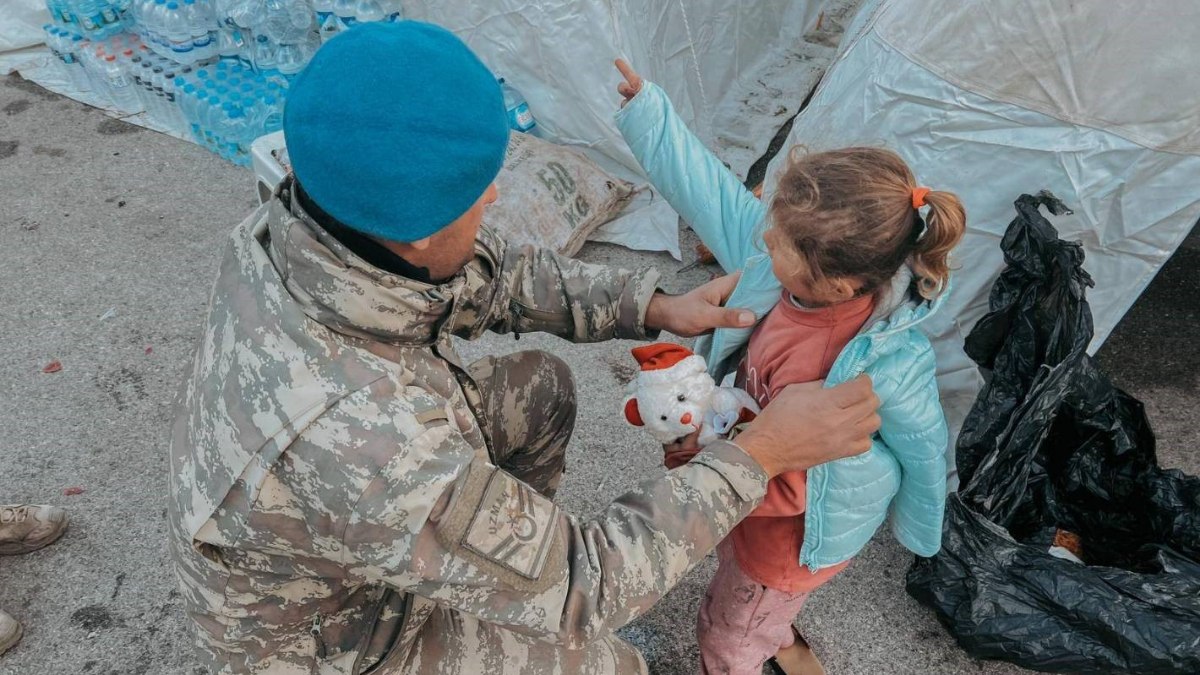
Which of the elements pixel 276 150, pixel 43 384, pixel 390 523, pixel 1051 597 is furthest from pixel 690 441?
pixel 43 384

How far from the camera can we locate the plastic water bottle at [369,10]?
14.0 ft

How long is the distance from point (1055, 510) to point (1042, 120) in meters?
1.13

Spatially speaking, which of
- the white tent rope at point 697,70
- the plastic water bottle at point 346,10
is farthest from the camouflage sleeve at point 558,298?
the plastic water bottle at point 346,10

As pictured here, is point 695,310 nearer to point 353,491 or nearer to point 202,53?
point 353,491

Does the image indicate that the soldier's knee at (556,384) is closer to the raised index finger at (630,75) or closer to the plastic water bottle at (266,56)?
the raised index finger at (630,75)

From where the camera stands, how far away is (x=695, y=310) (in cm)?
208

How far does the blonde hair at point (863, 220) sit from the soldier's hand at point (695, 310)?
320 millimetres

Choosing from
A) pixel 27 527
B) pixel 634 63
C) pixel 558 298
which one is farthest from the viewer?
pixel 634 63

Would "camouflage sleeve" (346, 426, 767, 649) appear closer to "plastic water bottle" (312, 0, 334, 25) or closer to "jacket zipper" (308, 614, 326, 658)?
"jacket zipper" (308, 614, 326, 658)

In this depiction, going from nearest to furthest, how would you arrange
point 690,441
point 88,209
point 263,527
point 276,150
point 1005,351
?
point 263,527 < point 690,441 < point 1005,351 < point 276,150 < point 88,209

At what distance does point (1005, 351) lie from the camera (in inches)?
92.9

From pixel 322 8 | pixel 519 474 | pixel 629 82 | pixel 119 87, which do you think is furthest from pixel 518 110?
pixel 119 87

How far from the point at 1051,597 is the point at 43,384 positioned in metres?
3.53

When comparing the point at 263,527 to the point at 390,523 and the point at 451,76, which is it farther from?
the point at 451,76
